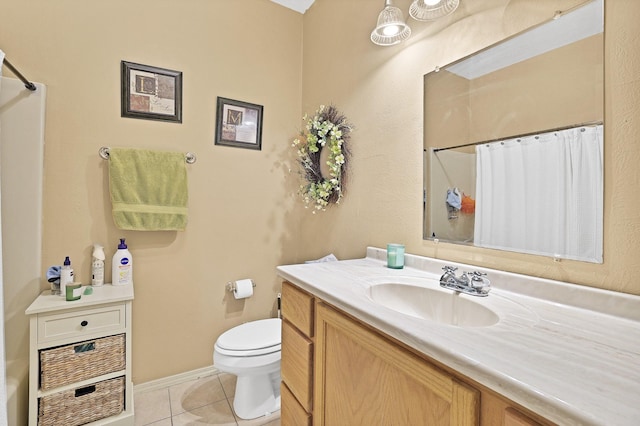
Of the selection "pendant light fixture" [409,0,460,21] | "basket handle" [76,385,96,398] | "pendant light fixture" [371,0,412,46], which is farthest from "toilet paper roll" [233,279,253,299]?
"pendant light fixture" [409,0,460,21]

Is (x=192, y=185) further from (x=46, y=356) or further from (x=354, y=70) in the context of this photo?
(x=354, y=70)

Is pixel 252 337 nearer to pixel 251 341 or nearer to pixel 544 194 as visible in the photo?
pixel 251 341

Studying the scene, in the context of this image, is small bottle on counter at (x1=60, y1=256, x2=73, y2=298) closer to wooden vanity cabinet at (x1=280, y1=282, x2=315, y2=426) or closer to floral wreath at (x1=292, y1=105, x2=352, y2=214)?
wooden vanity cabinet at (x1=280, y1=282, x2=315, y2=426)

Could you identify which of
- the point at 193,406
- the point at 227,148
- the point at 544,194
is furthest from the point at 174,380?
the point at 544,194

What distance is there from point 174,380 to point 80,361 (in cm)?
65

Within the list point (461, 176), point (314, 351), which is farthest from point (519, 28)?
point (314, 351)

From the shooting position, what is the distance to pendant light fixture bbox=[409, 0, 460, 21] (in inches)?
46.0

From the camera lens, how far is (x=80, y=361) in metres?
1.45

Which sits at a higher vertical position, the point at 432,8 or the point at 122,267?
the point at 432,8

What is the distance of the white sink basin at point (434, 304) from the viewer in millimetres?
923

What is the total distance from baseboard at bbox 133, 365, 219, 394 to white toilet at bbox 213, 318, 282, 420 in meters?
0.41

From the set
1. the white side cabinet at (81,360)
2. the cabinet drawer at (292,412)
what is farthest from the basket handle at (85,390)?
the cabinet drawer at (292,412)

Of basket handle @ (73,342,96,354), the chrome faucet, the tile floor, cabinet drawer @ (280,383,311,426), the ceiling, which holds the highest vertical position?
the ceiling

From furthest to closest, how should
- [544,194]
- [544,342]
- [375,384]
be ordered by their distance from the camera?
[544,194], [375,384], [544,342]
